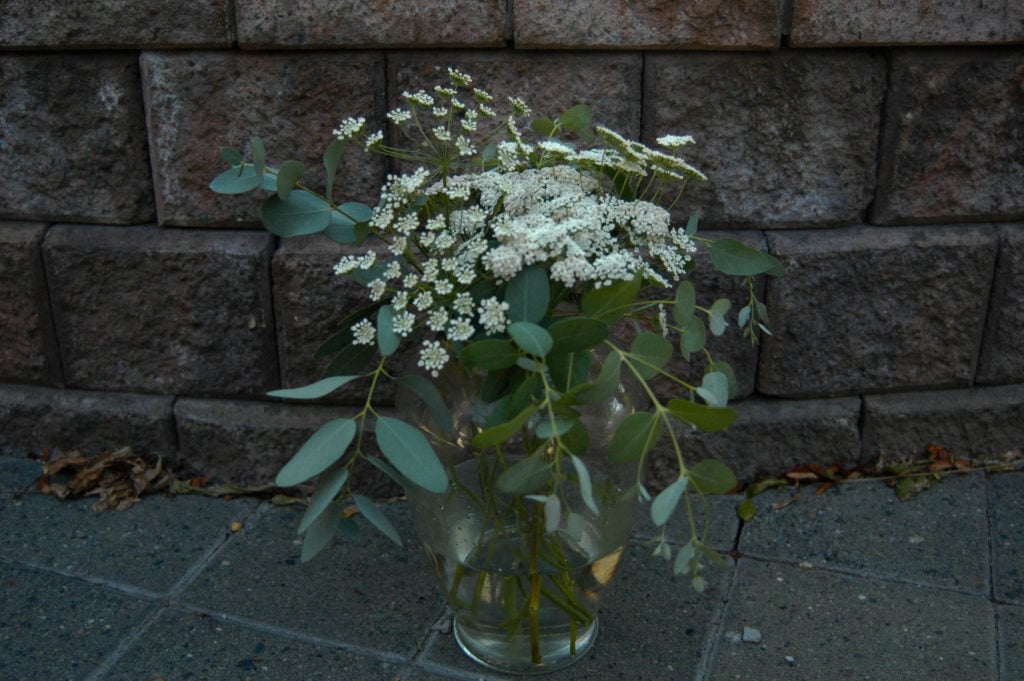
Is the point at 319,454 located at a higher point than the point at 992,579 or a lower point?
higher

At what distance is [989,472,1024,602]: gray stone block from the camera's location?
2.23 metres

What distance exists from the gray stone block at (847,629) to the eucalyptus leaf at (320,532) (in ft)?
2.69

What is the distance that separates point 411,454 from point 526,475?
186 millimetres

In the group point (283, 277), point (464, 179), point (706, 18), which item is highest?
point (706, 18)

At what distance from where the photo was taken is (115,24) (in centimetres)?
231

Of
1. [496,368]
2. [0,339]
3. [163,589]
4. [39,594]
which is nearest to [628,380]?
[496,368]

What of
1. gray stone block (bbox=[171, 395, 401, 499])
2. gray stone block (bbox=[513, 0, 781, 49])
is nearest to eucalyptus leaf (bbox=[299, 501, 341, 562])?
gray stone block (bbox=[171, 395, 401, 499])

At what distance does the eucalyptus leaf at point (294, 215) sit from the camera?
5.70 ft

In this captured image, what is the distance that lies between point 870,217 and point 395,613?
148 centimetres

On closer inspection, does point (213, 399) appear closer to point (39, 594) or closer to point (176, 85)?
point (39, 594)

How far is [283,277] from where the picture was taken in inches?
96.0

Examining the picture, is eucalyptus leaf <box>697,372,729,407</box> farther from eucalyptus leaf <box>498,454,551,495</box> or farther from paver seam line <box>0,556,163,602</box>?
paver seam line <box>0,556,163,602</box>

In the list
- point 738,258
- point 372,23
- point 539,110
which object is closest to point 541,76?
point 539,110

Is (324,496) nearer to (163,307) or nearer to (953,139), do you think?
(163,307)
